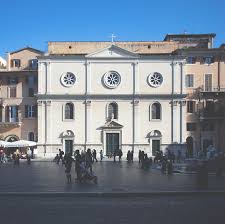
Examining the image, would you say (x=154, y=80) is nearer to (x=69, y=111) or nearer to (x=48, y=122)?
(x=69, y=111)

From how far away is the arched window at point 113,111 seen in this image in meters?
56.3

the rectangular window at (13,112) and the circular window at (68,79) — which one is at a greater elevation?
the circular window at (68,79)

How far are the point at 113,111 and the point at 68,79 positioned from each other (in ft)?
20.9

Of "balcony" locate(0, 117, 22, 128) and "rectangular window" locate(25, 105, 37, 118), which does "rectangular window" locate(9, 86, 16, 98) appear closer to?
Result: "rectangular window" locate(25, 105, 37, 118)

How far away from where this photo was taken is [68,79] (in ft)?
186

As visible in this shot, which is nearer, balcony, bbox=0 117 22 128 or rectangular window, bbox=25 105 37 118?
balcony, bbox=0 117 22 128

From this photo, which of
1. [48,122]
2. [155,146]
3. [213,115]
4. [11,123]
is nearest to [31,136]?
[11,123]

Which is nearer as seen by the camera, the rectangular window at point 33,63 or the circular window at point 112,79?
the circular window at point 112,79

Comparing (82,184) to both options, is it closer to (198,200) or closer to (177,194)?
(177,194)

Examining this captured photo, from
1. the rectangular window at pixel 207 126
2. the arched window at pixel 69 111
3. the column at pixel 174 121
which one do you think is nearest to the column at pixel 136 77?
the column at pixel 174 121

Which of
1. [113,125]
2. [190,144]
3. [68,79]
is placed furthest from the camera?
[190,144]

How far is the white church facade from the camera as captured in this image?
184 feet

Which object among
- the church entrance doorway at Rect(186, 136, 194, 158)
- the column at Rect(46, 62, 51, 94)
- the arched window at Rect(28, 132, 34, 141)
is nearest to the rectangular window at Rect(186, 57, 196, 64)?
the church entrance doorway at Rect(186, 136, 194, 158)

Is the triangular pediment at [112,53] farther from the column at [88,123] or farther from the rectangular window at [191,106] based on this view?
the rectangular window at [191,106]
